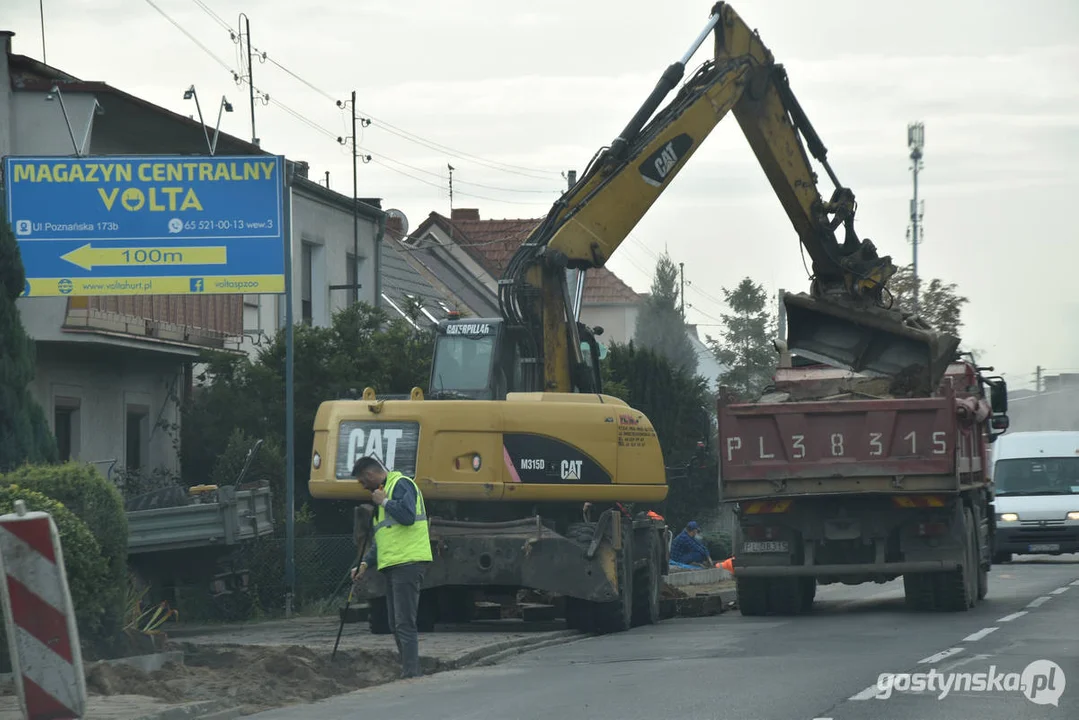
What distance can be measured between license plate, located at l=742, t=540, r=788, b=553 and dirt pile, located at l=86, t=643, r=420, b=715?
18.9 feet

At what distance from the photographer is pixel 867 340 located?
1995 centimetres

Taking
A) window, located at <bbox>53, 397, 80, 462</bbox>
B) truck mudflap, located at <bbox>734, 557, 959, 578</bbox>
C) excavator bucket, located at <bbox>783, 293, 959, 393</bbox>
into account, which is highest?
excavator bucket, located at <bbox>783, 293, 959, 393</bbox>

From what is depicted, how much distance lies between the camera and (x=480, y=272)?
60.9 m

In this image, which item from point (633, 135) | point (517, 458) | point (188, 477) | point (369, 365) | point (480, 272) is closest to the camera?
point (517, 458)

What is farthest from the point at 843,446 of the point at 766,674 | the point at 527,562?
the point at 766,674

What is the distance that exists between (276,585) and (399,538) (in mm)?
7986

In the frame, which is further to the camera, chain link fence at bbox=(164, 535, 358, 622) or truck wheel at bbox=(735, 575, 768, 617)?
chain link fence at bbox=(164, 535, 358, 622)

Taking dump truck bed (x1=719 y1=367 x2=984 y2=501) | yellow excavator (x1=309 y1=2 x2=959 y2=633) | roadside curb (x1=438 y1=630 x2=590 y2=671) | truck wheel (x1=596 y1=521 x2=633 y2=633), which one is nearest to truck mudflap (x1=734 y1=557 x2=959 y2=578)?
dump truck bed (x1=719 y1=367 x2=984 y2=501)

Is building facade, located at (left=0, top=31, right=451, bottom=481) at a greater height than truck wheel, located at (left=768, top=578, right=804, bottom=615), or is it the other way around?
building facade, located at (left=0, top=31, right=451, bottom=481)

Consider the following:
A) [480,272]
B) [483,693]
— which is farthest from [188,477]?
[480,272]

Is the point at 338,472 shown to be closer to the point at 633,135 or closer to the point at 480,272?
the point at 633,135

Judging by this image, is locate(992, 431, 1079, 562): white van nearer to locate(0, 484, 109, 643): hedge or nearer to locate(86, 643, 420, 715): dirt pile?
locate(86, 643, 420, 715): dirt pile

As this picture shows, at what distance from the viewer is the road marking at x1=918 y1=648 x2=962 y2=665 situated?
13359mm

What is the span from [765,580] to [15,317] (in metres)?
8.54
